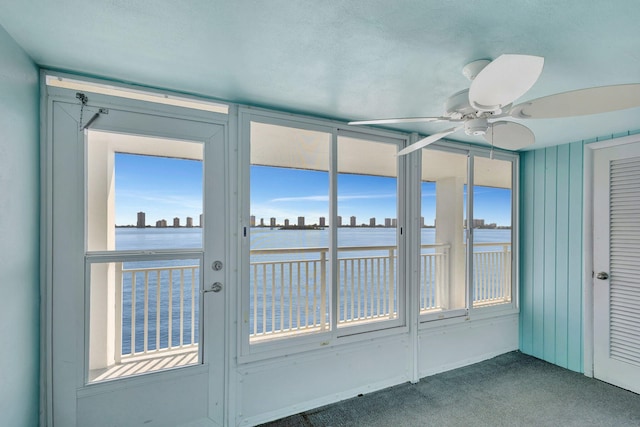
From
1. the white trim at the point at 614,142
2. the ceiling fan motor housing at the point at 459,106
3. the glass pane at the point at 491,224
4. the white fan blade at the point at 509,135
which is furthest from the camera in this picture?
the glass pane at the point at 491,224

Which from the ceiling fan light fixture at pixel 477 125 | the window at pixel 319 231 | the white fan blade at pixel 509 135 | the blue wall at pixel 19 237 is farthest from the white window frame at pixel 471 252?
the blue wall at pixel 19 237

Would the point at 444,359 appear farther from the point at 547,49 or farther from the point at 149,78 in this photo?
the point at 149,78

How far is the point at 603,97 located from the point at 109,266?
8.79 ft

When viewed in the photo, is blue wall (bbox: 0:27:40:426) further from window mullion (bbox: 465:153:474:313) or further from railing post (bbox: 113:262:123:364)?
window mullion (bbox: 465:153:474:313)

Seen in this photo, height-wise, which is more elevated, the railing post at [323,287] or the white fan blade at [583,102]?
the white fan blade at [583,102]

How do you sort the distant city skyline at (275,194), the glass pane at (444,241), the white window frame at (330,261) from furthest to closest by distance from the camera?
1. the glass pane at (444,241)
2. the white window frame at (330,261)
3. the distant city skyline at (275,194)

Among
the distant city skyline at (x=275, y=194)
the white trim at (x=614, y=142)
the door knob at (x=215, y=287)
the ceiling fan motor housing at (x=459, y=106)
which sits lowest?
the door knob at (x=215, y=287)

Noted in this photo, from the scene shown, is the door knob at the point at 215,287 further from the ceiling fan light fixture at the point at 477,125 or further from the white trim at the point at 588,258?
the white trim at the point at 588,258

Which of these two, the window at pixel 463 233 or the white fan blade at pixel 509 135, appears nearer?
the white fan blade at pixel 509 135

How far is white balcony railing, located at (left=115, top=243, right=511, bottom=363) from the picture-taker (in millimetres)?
2209

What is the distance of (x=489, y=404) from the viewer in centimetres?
271

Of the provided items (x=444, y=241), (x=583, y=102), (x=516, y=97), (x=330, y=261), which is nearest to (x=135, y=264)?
(x=330, y=261)

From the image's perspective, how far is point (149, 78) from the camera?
1.99 m

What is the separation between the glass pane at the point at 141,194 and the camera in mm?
2018
